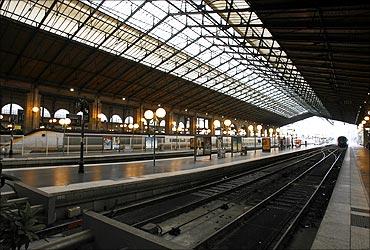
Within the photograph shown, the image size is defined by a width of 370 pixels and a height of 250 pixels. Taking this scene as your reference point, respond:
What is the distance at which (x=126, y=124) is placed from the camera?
1905 inches

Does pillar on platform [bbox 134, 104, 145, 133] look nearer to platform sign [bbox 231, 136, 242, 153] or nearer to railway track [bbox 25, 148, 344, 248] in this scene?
platform sign [bbox 231, 136, 242, 153]

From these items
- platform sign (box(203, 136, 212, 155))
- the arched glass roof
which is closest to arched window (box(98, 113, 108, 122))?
the arched glass roof

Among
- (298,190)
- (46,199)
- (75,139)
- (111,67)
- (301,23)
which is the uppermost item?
(111,67)

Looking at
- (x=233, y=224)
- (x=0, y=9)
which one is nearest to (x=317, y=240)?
(x=233, y=224)

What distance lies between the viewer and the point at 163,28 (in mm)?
26500

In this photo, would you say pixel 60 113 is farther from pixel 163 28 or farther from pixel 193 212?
pixel 193 212

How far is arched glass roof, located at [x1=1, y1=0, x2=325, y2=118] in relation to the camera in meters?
20.8

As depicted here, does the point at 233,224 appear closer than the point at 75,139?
Yes

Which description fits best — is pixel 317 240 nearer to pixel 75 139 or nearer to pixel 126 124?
pixel 75 139

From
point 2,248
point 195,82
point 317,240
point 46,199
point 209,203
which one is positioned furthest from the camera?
point 195,82

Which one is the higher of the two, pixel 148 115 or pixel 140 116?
pixel 140 116

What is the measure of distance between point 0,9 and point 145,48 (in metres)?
13.8

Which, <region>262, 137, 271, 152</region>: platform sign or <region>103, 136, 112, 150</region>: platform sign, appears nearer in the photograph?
<region>103, 136, 112, 150</region>: platform sign

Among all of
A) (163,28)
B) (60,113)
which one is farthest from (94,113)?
(163,28)
